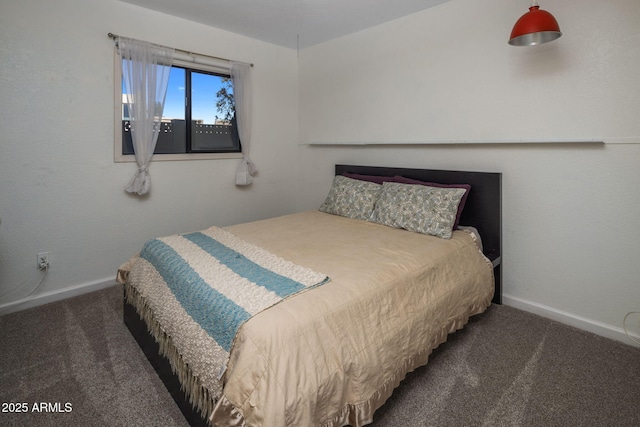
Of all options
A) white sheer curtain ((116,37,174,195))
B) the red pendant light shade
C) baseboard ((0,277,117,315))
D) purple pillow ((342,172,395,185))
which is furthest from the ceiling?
baseboard ((0,277,117,315))

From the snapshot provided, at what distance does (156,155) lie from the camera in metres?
3.02

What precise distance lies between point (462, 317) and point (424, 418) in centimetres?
72

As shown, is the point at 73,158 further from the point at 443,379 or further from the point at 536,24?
the point at 536,24

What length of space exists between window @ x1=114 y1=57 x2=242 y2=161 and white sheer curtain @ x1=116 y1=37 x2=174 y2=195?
9 cm

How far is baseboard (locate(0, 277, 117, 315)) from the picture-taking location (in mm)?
2434

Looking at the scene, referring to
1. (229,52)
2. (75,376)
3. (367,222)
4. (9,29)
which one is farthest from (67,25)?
(367,222)

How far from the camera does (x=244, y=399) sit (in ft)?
3.73

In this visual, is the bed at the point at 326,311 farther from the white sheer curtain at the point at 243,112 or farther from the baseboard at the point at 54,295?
the white sheer curtain at the point at 243,112

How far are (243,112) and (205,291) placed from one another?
2.50 metres

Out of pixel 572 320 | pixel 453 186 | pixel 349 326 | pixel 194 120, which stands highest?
pixel 194 120

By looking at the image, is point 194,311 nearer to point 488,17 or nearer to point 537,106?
point 537,106

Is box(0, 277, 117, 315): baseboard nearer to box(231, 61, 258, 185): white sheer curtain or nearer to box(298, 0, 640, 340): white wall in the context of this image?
box(231, 61, 258, 185): white sheer curtain

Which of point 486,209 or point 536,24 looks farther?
point 486,209

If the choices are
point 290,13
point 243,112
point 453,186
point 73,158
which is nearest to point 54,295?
point 73,158
